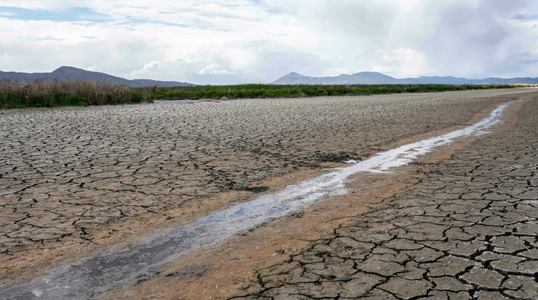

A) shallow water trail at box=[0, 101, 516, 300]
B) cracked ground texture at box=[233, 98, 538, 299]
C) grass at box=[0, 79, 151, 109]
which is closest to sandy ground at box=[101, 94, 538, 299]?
cracked ground texture at box=[233, 98, 538, 299]

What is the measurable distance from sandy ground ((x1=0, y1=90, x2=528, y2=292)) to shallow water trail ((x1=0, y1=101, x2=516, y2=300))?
159mm

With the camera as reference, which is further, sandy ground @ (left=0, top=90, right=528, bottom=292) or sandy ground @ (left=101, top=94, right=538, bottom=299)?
sandy ground @ (left=0, top=90, right=528, bottom=292)

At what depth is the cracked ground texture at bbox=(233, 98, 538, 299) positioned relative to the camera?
7.72 feet

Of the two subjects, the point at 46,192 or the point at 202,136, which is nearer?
the point at 46,192

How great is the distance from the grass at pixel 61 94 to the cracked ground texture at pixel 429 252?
18568 mm

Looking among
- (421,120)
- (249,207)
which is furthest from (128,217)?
(421,120)

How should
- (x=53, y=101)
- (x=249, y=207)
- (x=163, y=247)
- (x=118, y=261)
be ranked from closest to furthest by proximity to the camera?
1. (x=118, y=261)
2. (x=163, y=247)
3. (x=249, y=207)
4. (x=53, y=101)

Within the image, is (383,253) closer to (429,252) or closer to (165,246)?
(429,252)

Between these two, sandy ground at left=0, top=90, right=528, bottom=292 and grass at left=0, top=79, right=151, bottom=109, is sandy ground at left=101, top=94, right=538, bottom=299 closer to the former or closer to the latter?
sandy ground at left=0, top=90, right=528, bottom=292

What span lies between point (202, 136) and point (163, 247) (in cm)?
576

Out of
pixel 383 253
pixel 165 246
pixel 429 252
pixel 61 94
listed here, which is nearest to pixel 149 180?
pixel 165 246

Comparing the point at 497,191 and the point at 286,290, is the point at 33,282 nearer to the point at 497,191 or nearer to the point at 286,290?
the point at 286,290

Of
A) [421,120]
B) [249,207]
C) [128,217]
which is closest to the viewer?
[128,217]

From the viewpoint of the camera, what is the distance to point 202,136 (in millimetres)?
8734
